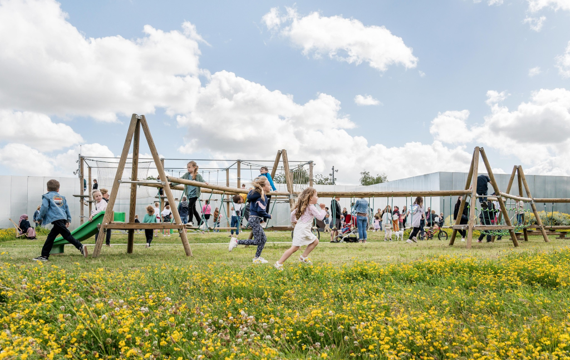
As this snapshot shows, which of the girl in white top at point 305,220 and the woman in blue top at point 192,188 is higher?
the woman in blue top at point 192,188

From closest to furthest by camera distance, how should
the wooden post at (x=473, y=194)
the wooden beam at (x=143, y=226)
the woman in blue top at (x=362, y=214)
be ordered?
the wooden beam at (x=143, y=226) < the wooden post at (x=473, y=194) < the woman in blue top at (x=362, y=214)

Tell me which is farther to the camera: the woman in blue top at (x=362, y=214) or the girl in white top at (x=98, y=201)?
the woman in blue top at (x=362, y=214)

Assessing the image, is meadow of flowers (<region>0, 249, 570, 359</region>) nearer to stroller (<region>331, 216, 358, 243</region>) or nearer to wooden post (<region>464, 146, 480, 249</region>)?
wooden post (<region>464, 146, 480, 249</region>)

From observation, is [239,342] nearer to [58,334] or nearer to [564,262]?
[58,334]

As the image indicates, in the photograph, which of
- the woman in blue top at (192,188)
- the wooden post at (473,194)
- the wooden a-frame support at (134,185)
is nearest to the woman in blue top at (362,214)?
the wooden post at (473,194)

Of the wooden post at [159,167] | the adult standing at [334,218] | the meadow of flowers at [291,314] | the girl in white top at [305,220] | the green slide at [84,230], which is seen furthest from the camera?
the adult standing at [334,218]

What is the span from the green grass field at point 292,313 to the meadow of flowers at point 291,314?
0.02 metres

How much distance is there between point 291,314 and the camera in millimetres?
4059

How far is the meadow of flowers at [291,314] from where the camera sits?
3.20 metres

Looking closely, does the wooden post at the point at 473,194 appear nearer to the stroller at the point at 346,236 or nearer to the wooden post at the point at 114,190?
the stroller at the point at 346,236

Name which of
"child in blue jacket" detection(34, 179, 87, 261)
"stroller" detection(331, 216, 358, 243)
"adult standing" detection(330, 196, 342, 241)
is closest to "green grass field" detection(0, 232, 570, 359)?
"child in blue jacket" detection(34, 179, 87, 261)

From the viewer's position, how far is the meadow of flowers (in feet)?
10.5

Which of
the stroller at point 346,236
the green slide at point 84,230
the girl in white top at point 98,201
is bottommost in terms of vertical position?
the stroller at point 346,236

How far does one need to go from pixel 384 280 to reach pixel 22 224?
19920 mm
